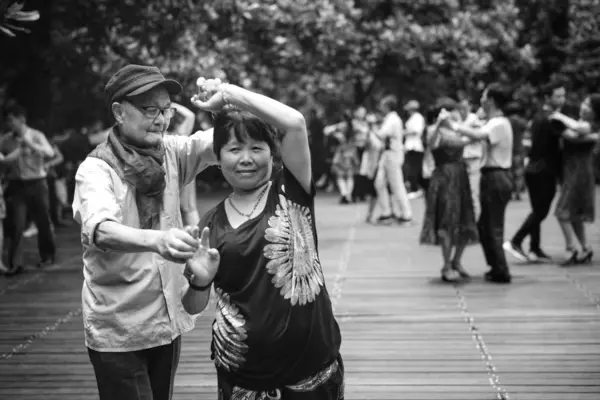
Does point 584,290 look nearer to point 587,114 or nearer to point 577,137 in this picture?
point 577,137

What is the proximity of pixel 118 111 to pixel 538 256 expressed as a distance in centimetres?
959

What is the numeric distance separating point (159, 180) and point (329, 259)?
971 centimetres

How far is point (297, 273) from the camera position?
3.70 meters

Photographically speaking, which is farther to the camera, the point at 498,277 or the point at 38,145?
the point at 38,145

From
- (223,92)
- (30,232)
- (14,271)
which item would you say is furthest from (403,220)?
(223,92)

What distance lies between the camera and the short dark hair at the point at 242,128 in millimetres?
3672

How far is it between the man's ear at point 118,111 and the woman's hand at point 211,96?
0.30m

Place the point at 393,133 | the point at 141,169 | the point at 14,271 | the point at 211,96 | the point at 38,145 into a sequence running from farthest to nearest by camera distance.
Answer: the point at 393,133 → the point at 38,145 → the point at 14,271 → the point at 141,169 → the point at 211,96

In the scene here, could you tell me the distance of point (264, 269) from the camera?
11.9 ft

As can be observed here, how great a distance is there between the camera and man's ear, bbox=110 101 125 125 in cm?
386

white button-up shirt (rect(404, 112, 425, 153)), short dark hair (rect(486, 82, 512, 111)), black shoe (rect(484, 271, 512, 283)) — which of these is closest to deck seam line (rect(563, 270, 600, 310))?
black shoe (rect(484, 271, 512, 283))

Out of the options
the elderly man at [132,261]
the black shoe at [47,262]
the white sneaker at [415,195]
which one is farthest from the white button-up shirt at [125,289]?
the white sneaker at [415,195]

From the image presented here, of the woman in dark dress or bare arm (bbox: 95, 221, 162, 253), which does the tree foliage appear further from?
bare arm (bbox: 95, 221, 162, 253)

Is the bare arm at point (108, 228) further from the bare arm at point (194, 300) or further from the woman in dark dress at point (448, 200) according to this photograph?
the woman in dark dress at point (448, 200)
